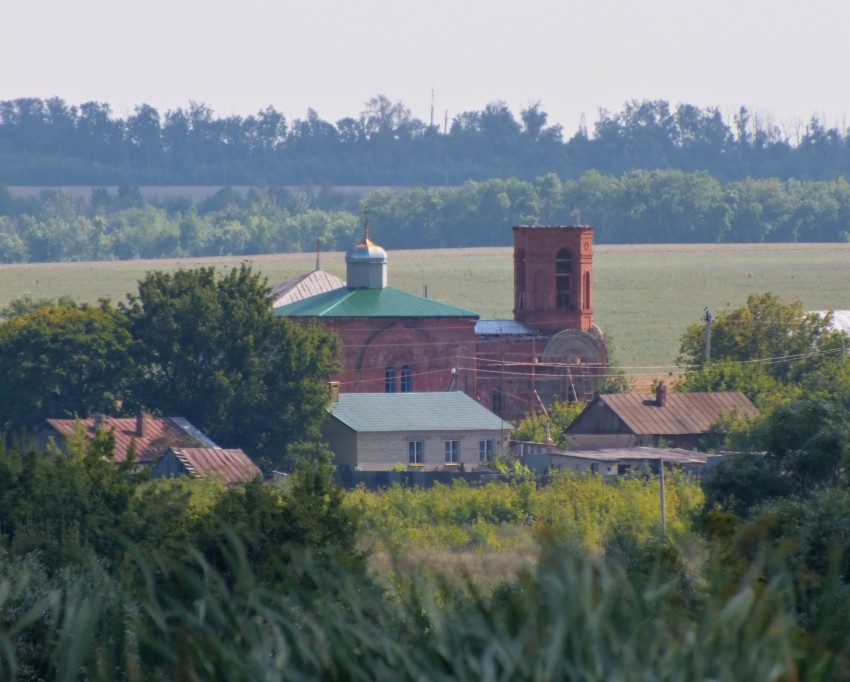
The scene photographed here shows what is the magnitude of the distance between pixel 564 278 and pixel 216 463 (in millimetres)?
24934

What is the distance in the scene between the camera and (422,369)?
60.3 meters

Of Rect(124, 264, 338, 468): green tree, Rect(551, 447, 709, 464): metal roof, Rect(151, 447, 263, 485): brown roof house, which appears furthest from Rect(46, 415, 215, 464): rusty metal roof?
Rect(551, 447, 709, 464): metal roof

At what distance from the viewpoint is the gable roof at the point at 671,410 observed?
49.7 meters

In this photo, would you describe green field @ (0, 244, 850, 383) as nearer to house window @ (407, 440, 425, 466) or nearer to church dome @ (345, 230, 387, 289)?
church dome @ (345, 230, 387, 289)

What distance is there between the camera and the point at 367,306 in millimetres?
60812

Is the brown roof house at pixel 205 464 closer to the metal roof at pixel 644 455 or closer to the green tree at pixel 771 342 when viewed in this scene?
the metal roof at pixel 644 455

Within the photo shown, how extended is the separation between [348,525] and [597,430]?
2726cm

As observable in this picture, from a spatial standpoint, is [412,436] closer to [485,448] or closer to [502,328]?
[485,448]

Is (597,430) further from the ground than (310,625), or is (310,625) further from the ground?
(310,625)

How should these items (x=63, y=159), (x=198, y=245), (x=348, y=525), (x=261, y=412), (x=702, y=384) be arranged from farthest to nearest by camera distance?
(x=63, y=159) → (x=198, y=245) → (x=702, y=384) → (x=261, y=412) → (x=348, y=525)

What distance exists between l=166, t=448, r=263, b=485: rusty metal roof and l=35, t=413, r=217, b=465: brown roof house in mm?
1333

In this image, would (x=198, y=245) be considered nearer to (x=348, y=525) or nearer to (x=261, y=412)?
(x=261, y=412)

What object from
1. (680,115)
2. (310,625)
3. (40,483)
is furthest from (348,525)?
(680,115)

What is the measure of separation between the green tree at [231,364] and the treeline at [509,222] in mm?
93001
